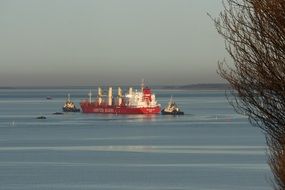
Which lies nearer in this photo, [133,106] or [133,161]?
[133,161]

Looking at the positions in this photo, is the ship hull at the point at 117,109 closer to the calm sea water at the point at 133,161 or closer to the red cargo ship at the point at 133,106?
the red cargo ship at the point at 133,106

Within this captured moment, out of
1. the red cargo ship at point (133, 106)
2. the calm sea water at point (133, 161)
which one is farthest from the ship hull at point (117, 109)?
the calm sea water at point (133, 161)

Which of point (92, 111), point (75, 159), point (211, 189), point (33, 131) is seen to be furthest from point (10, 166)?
point (92, 111)

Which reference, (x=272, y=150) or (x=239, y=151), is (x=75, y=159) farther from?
(x=272, y=150)

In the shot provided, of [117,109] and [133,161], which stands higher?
[117,109]

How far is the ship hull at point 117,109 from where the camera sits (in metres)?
93.8

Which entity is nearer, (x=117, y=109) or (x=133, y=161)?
(x=133, y=161)

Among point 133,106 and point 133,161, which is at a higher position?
point 133,106

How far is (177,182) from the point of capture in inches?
1038

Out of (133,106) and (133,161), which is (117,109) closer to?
(133,106)

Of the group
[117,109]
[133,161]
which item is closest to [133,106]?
[117,109]

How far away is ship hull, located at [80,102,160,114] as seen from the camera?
308ft

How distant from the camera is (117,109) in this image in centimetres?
9588

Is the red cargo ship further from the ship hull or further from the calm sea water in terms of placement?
the calm sea water
